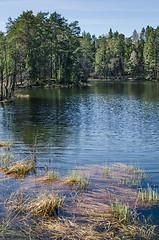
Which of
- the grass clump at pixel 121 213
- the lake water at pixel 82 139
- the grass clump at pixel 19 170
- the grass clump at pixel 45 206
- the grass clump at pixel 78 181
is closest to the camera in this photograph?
the grass clump at pixel 121 213

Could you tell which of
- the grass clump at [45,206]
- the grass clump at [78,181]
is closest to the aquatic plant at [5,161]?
the grass clump at [78,181]

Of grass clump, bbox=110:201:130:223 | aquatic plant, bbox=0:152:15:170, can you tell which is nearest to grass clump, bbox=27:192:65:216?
grass clump, bbox=110:201:130:223

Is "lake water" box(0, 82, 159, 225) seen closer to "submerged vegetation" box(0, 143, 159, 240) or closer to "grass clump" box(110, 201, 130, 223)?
"submerged vegetation" box(0, 143, 159, 240)

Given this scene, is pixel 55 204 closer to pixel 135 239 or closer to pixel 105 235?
pixel 105 235

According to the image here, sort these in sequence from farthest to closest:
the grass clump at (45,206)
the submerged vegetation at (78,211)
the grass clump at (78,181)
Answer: the grass clump at (78,181) < the grass clump at (45,206) < the submerged vegetation at (78,211)

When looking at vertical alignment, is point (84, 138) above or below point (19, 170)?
below

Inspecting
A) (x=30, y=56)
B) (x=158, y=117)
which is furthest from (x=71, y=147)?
(x=30, y=56)

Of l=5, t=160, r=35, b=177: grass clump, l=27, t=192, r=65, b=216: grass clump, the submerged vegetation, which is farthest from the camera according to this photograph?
l=5, t=160, r=35, b=177: grass clump

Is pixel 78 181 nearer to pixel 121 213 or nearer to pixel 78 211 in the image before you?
pixel 78 211

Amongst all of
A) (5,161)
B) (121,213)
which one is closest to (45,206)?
(121,213)

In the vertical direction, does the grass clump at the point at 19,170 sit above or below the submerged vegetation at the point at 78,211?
above

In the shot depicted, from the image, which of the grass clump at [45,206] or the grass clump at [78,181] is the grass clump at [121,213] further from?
the grass clump at [78,181]

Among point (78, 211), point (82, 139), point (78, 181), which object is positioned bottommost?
point (82, 139)

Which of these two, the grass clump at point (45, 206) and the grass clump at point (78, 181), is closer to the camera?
the grass clump at point (45, 206)
